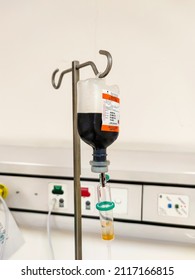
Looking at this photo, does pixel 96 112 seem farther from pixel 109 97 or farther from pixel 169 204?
pixel 169 204

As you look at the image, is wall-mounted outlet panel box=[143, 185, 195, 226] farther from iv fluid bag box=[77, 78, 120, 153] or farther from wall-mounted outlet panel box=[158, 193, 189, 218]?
iv fluid bag box=[77, 78, 120, 153]

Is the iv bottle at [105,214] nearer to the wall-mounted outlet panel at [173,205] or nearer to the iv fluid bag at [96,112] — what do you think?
the iv fluid bag at [96,112]

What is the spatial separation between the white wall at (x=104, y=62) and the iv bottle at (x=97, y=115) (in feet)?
1.40

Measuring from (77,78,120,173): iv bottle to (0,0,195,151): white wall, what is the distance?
0.43 metres

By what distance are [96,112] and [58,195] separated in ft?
1.39

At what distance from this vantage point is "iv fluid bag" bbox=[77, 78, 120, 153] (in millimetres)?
464

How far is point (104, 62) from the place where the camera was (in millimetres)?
905

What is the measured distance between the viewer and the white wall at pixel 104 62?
85 centimetres

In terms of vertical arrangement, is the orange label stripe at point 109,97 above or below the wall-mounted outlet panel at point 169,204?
above

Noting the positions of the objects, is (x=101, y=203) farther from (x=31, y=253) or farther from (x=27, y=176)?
(x=31, y=253)

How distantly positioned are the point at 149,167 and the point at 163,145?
0.71 feet

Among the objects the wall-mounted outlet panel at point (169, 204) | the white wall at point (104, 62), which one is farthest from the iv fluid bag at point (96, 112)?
the white wall at point (104, 62)

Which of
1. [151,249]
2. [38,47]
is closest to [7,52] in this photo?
[38,47]

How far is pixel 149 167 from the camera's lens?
71cm
